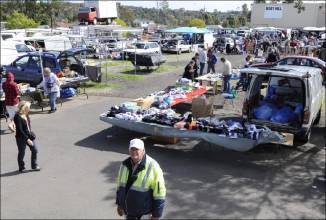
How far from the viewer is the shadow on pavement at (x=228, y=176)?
7086mm

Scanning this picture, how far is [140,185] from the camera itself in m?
4.72

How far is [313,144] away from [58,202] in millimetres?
6798

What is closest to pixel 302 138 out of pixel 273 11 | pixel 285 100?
pixel 285 100

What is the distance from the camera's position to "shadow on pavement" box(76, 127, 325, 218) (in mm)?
7086

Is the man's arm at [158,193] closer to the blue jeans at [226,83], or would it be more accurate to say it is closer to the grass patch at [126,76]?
the blue jeans at [226,83]

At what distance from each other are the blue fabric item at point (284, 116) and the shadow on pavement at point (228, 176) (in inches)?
29.6

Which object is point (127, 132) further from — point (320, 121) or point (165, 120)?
point (320, 121)

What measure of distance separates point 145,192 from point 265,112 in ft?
20.8

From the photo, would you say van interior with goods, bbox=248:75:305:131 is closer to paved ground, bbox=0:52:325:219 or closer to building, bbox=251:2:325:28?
paved ground, bbox=0:52:325:219

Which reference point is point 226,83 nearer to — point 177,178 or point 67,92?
point 67,92

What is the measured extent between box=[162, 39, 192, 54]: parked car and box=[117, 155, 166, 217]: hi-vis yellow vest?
31.3 m

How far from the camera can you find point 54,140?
1088 centimetres

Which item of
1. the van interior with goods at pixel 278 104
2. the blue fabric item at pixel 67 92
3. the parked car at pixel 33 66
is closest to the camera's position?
the van interior with goods at pixel 278 104

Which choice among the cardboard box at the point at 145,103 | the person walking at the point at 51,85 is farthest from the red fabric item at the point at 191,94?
the person walking at the point at 51,85
